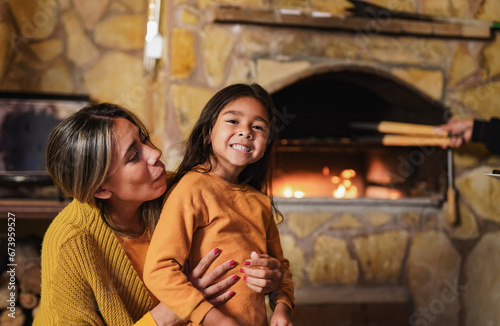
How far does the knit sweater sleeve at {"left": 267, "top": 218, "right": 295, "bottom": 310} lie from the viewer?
3.64ft

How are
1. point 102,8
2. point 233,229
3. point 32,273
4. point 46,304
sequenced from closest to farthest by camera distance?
point 46,304, point 233,229, point 32,273, point 102,8

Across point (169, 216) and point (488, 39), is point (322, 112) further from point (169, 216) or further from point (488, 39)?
point (169, 216)

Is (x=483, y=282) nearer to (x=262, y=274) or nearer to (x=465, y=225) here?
(x=465, y=225)

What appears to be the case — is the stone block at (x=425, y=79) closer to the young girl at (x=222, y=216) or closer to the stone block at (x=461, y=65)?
the stone block at (x=461, y=65)

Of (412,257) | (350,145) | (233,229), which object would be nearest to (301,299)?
(412,257)

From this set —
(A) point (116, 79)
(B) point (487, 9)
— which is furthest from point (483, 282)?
(A) point (116, 79)

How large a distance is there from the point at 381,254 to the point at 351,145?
0.56 meters

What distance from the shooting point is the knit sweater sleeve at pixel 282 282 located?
1108mm

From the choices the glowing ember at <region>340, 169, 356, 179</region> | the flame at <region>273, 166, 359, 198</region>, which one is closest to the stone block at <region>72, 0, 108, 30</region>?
the flame at <region>273, 166, 359, 198</region>

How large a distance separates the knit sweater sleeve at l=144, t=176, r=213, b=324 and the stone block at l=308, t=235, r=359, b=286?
1.10 metres

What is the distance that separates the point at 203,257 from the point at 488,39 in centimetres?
172

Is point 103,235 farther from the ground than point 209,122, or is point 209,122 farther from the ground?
point 209,122

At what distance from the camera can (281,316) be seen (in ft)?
3.41

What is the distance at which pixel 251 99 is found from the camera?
1110 mm
